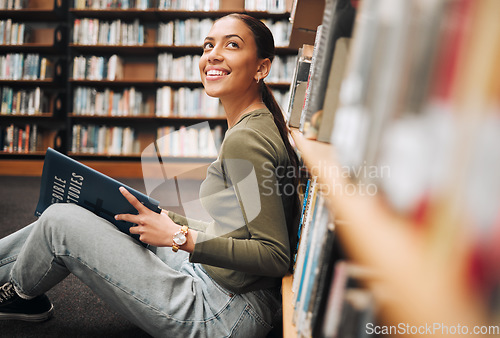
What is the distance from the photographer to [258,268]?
0.86m

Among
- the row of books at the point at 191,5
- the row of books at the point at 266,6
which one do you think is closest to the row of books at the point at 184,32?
the row of books at the point at 191,5

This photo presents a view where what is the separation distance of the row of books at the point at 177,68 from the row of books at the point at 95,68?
44 cm

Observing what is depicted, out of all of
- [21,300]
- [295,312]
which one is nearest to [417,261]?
[295,312]

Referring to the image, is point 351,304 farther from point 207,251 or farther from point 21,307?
point 21,307

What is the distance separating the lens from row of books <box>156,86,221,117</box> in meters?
3.84

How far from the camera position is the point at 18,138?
3982 millimetres

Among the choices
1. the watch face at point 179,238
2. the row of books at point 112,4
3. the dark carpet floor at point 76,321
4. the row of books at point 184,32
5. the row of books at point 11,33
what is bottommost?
the dark carpet floor at point 76,321

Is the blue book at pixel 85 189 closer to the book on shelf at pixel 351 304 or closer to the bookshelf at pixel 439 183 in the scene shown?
the book on shelf at pixel 351 304

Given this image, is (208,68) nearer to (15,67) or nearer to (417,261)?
(417,261)

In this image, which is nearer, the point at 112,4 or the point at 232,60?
the point at 232,60

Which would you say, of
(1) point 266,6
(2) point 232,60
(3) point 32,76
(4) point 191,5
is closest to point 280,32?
(1) point 266,6

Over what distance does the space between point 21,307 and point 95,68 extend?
10.2 feet

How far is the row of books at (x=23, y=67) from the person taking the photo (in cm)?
390

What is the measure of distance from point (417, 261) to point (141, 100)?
397cm
